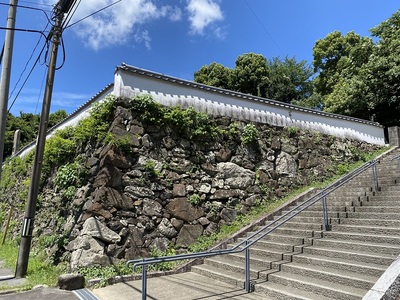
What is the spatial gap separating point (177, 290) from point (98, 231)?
196 cm

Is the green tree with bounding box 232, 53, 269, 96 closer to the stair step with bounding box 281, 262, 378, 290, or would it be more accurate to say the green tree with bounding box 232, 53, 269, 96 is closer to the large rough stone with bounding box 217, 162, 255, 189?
the large rough stone with bounding box 217, 162, 255, 189

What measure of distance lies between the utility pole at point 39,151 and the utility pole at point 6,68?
693 millimetres

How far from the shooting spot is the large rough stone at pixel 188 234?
22.4 feet

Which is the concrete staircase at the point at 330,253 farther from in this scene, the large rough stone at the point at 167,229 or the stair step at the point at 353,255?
the large rough stone at the point at 167,229

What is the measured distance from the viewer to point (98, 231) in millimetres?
5867

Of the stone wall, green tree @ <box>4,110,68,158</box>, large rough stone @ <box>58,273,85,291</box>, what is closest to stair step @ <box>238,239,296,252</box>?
the stone wall

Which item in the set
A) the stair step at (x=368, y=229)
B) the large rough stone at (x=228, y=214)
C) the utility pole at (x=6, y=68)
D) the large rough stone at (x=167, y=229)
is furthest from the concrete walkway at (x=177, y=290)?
the utility pole at (x=6, y=68)

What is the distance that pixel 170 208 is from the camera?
6.90 meters

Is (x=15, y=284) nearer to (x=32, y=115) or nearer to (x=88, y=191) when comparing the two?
(x=88, y=191)

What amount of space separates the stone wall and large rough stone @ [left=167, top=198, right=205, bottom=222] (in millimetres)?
23

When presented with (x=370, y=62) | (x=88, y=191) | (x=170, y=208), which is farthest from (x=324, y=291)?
(x=370, y=62)

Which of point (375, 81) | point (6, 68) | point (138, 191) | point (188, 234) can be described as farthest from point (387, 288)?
point (375, 81)

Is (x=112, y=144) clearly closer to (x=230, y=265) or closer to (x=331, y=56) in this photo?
(x=230, y=265)

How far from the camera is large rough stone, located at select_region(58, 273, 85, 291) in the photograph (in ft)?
16.5
